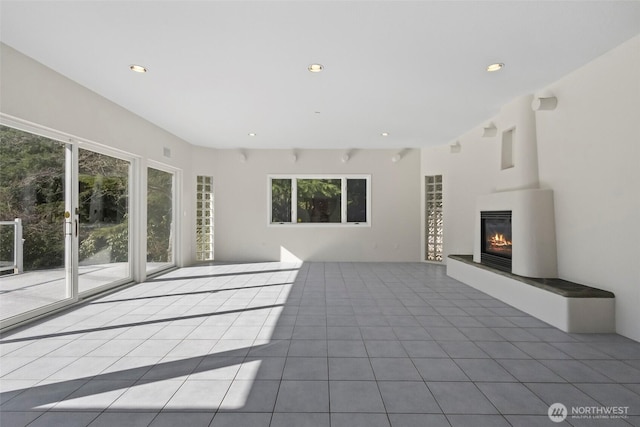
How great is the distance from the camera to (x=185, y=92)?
390 cm

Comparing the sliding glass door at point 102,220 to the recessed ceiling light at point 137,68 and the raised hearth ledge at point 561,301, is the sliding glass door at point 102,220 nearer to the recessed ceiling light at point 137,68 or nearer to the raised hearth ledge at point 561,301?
the recessed ceiling light at point 137,68

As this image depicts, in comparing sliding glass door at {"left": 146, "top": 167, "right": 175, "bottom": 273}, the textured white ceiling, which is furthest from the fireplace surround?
sliding glass door at {"left": 146, "top": 167, "right": 175, "bottom": 273}

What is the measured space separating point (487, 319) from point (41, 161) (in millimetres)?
5149

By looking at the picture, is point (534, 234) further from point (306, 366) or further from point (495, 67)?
point (306, 366)

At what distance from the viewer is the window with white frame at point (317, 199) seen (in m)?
7.49

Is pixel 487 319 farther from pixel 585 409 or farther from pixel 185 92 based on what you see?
pixel 185 92

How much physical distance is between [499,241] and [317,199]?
4117 mm

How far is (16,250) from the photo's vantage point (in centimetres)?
312

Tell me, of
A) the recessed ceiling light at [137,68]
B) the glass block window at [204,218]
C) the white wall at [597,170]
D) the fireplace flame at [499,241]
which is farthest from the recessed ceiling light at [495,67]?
the glass block window at [204,218]

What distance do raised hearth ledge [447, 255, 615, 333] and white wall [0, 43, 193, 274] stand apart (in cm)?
538

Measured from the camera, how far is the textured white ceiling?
7.66 ft

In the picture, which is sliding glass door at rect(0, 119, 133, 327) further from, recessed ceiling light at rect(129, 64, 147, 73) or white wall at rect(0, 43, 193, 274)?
recessed ceiling light at rect(129, 64, 147, 73)

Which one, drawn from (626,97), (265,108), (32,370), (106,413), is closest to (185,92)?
(265,108)

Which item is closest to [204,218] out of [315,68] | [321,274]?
[321,274]
